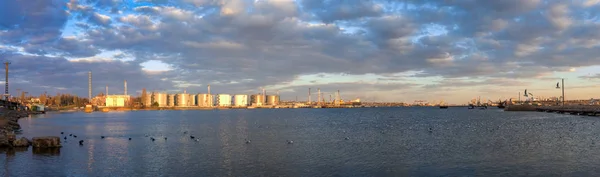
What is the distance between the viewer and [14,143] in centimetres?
3509

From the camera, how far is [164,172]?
79.8 feet

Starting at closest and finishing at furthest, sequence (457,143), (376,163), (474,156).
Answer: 1. (376,163)
2. (474,156)
3. (457,143)

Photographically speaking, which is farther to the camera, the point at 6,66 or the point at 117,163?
the point at 6,66

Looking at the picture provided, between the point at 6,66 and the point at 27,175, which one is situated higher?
the point at 6,66

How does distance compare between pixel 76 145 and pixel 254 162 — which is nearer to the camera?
pixel 254 162

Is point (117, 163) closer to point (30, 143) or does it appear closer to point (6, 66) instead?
point (30, 143)

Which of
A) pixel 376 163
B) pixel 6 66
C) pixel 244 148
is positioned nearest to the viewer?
pixel 376 163

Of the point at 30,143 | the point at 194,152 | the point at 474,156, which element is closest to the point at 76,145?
the point at 30,143

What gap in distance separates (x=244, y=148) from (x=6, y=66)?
157003 mm

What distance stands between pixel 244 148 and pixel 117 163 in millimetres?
10650

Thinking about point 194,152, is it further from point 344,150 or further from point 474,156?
point 474,156

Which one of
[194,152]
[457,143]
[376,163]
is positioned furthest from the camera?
[457,143]

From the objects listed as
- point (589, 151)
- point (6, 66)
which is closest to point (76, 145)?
point (589, 151)

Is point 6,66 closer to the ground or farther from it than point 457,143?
farther from it
